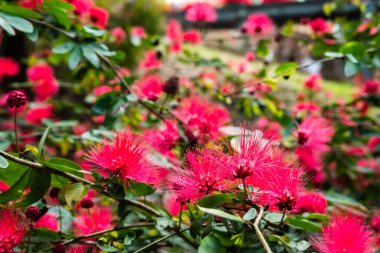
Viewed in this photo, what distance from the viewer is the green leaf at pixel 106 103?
1.45 metres

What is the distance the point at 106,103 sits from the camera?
4.78ft

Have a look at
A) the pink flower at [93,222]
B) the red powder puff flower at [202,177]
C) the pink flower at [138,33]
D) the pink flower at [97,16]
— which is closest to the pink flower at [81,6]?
the pink flower at [97,16]

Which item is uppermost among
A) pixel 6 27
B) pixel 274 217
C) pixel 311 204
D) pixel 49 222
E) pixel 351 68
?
pixel 6 27

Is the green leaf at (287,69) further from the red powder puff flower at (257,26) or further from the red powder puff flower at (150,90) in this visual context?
the red powder puff flower at (257,26)

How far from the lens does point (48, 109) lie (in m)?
2.45

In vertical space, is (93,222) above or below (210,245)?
below

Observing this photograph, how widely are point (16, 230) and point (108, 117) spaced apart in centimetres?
61

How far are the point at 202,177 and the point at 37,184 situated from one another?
0.40 m

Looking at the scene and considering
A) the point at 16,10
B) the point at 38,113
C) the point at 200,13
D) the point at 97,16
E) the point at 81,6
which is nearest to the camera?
the point at 16,10

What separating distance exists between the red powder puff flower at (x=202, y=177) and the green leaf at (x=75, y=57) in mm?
694

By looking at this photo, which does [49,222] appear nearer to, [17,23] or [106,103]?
[106,103]

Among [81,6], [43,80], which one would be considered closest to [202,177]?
[81,6]

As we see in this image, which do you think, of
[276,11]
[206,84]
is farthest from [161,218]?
[276,11]

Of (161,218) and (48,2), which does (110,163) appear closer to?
(161,218)
